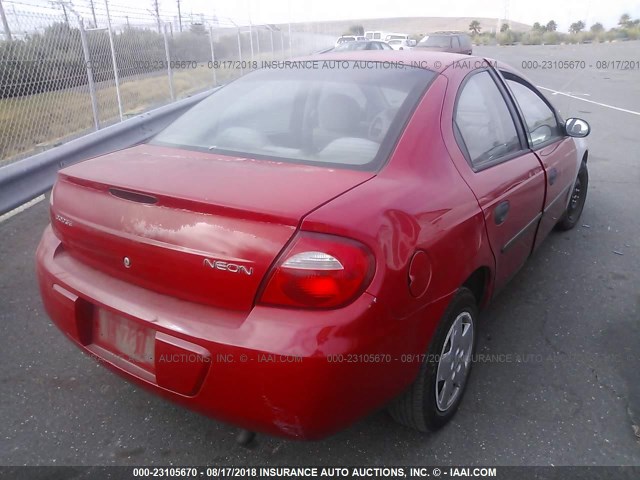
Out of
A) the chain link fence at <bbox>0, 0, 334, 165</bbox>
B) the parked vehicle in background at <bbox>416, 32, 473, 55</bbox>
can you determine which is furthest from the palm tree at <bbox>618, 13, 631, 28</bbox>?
the chain link fence at <bbox>0, 0, 334, 165</bbox>

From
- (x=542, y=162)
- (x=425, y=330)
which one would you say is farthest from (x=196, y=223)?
(x=542, y=162)

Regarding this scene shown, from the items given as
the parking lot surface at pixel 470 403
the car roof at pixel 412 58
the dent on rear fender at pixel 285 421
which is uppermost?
the car roof at pixel 412 58

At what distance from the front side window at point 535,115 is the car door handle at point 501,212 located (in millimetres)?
806

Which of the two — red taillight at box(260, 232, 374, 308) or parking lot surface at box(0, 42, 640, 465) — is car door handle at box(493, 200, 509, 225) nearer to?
parking lot surface at box(0, 42, 640, 465)

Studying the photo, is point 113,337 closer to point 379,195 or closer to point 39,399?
point 39,399

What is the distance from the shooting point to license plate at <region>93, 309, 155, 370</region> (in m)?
1.88

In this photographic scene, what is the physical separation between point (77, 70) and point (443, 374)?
634cm

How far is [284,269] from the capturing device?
1679mm

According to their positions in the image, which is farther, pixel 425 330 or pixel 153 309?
pixel 425 330

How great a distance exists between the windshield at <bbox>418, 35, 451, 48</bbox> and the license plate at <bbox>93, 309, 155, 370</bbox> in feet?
65.1

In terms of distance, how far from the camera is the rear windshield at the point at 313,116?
7.38 ft

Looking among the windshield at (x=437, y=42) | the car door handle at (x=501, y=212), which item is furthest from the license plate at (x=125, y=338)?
the windshield at (x=437, y=42)

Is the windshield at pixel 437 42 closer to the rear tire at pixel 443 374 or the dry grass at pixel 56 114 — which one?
the dry grass at pixel 56 114

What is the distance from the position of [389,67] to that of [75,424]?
227 centimetres
